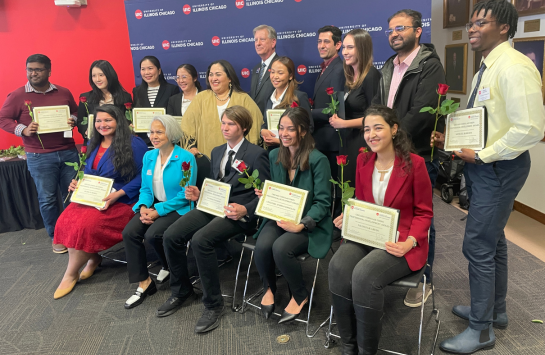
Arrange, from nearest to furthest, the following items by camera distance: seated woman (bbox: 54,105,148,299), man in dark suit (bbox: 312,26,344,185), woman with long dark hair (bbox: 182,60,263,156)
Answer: seated woman (bbox: 54,105,148,299) < man in dark suit (bbox: 312,26,344,185) < woman with long dark hair (bbox: 182,60,263,156)

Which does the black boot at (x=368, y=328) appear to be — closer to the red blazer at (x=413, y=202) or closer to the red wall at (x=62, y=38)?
the red blazer at (x=413, y=202)

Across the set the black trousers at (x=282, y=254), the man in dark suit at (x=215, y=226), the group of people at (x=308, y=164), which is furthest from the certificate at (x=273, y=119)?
the black trousers at (x=282, y=254)

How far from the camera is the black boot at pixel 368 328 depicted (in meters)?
2.12

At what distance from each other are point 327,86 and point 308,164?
Result: 3.56 ft

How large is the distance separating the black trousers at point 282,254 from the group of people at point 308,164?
0.5 inches

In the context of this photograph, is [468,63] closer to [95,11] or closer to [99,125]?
[99,125]

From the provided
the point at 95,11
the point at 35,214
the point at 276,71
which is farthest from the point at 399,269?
the point at 95,11

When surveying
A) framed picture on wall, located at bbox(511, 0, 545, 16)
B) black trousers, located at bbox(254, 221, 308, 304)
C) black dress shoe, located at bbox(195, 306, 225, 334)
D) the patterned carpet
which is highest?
Answer: framed picture on wall, located at bbox(511, 0, 545, 16)

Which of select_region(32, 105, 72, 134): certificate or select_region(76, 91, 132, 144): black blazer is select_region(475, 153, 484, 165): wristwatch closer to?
select_region(76, 91, 132, 144): black blazer

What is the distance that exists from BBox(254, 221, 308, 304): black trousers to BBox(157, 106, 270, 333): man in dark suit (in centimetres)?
29

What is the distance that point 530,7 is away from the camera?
407 centimetres

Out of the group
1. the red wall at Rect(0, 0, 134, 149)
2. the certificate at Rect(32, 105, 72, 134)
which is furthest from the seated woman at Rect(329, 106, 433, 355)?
the red wall at Rect(0, 0, 134, 149)

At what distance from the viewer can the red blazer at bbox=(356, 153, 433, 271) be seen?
2.27 m

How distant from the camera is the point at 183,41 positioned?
16.4 feet
